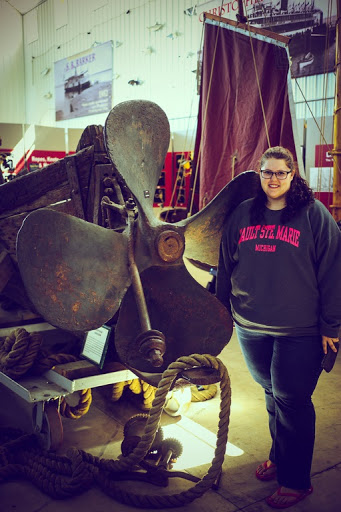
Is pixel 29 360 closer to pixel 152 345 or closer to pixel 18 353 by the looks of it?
pixel 18 353

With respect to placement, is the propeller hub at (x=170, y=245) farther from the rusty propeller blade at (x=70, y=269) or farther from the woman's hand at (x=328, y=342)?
the woman's hand at (x=328, y=342)

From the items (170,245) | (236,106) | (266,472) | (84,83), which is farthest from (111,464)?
(84,83)

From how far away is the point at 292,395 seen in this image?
8.07ft

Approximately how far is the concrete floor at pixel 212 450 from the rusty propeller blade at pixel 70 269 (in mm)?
863

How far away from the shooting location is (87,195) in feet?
11.4

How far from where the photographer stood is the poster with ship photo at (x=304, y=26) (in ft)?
27.1

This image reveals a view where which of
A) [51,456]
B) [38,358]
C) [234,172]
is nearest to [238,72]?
[234,172]

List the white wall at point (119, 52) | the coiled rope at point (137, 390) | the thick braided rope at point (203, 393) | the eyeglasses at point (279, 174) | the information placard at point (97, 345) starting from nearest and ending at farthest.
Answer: the eyeglasses at point (279, 174) < the information placard at point (97, 345) < the coiled rope at point (137, 390) < the thick braided rope at point (203, 393) < the white wall at point (119, 52)

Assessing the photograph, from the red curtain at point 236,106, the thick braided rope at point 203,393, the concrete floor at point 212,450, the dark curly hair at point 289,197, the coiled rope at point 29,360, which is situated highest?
the red curtain at point 236,106

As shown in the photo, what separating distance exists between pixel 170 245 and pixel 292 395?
36.8 inches

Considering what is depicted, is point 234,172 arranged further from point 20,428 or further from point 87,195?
point 20,428

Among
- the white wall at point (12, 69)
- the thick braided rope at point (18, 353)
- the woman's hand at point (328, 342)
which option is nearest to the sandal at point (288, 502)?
the woman's hand at point (328, 342)

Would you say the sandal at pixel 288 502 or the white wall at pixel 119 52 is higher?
the white wall at pixel 119 52

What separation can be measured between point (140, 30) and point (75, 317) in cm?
1118
